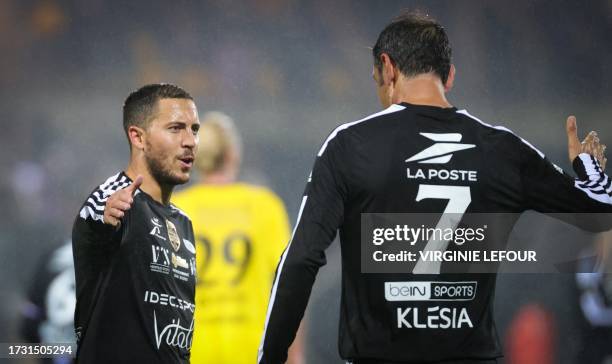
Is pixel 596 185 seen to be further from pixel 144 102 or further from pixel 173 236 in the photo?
pixel 144 102

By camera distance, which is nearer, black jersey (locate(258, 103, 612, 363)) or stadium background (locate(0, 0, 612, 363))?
black jersey (locate(258, 103, 612, 363))

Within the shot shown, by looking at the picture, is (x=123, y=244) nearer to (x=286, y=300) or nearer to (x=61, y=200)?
(x=286, y=300)

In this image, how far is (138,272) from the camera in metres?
2.68

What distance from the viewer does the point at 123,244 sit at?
2.68 meters

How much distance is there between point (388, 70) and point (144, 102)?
139 centimetres

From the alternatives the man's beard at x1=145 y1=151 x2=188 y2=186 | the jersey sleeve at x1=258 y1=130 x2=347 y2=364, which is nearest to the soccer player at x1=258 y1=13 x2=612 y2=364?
the jersey sleeve at x1=258 y1=130 x2=347 y2=364

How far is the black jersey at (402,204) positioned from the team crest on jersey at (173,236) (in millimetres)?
1146

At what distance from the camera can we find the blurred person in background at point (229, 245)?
4.10 meters

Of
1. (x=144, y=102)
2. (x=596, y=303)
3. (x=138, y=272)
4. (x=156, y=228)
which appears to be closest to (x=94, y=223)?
(x=138, y=272)

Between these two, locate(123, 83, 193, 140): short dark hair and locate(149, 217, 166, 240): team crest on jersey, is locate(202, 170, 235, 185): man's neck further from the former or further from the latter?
locate(149, 217, 166, 240): team crest on jersey

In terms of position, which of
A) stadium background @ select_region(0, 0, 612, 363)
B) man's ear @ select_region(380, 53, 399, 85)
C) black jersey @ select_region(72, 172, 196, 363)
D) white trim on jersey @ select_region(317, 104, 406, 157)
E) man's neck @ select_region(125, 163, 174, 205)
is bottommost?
black jersey @ select_region(72, 172, 196, 363)

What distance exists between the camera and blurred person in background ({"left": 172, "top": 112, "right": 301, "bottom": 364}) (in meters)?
4.10

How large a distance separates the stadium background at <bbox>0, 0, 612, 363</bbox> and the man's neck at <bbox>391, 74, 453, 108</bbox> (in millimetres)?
2310

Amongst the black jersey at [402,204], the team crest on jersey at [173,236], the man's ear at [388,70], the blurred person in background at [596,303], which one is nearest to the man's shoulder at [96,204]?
the team crest on jersey at [173,236]
